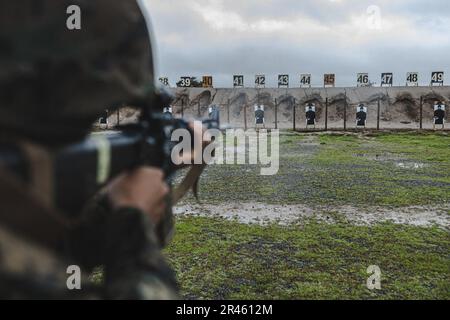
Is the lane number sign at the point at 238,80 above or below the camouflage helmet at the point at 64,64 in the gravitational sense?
A: above

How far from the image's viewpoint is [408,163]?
10.9 m

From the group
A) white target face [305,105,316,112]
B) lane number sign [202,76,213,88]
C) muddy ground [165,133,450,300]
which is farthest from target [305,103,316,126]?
muddy ground [165,133,450,300]

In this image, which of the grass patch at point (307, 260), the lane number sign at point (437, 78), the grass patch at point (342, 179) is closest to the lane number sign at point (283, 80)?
the lane number sign at point (437, 78)

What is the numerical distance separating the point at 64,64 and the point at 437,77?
34.8 meters

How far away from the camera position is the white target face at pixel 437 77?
3091 cm

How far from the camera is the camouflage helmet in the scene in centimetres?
71

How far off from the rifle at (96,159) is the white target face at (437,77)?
3405cm

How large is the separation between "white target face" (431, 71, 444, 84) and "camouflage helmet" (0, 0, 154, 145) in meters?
34.2

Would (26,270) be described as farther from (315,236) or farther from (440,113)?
(440,113)

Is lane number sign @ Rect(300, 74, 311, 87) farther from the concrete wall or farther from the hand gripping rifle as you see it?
the hand gripping rifle

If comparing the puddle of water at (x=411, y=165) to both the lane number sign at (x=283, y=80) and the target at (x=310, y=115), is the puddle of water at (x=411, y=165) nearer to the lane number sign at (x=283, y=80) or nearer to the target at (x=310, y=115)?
the target at (x=310, y=115)

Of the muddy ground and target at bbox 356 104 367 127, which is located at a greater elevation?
target at bbox 356 104 367 127
